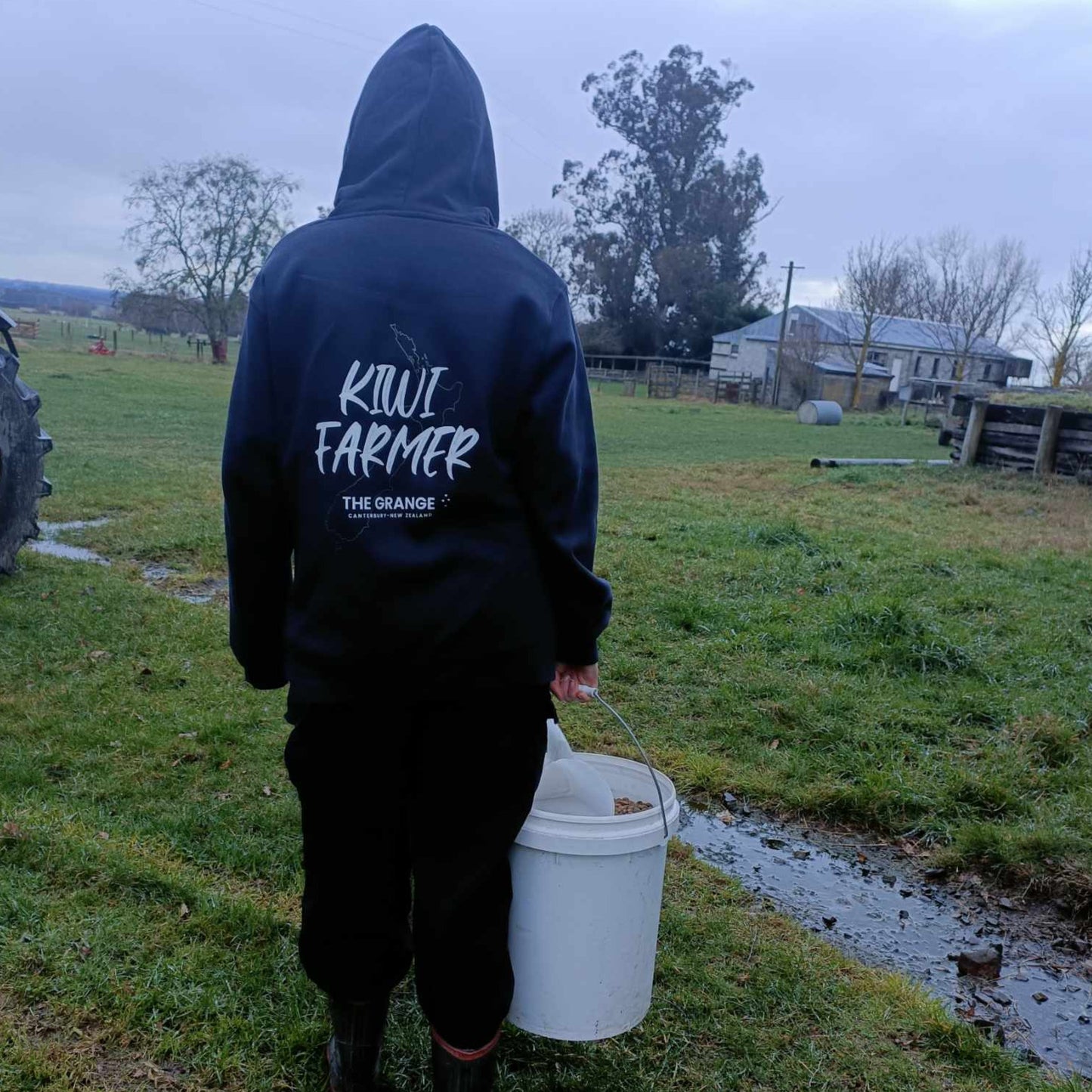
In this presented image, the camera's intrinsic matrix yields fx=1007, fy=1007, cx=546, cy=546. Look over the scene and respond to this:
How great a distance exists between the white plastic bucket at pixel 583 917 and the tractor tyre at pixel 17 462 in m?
4.79

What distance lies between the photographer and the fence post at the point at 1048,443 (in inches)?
534

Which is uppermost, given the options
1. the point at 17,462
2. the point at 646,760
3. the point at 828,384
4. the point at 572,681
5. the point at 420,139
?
the point at 420,139

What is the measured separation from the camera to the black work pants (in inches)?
75.7

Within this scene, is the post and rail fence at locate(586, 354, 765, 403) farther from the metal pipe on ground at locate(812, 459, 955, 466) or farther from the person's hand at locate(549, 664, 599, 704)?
the person's hand at locate(549, 664, 599, 704)

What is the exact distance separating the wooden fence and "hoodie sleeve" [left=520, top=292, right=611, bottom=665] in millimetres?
13185

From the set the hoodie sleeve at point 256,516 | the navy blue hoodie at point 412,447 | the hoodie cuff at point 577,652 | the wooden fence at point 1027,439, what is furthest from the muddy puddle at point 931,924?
the wooden fence at point 1027,439

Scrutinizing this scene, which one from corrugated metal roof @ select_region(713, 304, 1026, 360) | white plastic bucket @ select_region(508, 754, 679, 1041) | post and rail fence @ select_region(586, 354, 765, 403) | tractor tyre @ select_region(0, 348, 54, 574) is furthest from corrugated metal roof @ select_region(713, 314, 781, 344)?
white plastic bucket @ select_region(508, 754, 679, 1041)

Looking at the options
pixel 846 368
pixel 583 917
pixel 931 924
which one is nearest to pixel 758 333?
pixel 846 368

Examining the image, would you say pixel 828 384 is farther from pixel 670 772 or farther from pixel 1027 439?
pixel 670 772

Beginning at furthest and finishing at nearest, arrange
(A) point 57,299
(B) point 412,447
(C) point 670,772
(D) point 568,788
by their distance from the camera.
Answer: (A) point 57,299 → (C) point 670,772 → (D) point 568,788 → (B) point 412,447

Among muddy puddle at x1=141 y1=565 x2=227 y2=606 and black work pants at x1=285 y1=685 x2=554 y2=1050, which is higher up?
black work pants at x1=285 y1=685 x2=554 y2=1050

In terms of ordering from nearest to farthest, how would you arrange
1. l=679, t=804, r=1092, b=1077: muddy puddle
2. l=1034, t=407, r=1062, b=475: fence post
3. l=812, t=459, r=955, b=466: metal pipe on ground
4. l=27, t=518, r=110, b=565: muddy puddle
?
l=679, t=804, r=1092, b=1077: muddy puddle → l=27, t=518, r=110, b=565: muddy puddle → l=1034, t=407, r=1062, b=475: fence post → l=812, t=459, r=955, b=466: metal pipe on ground

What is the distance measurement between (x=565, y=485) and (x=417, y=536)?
0.96 ft

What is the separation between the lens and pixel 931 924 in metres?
3.19
